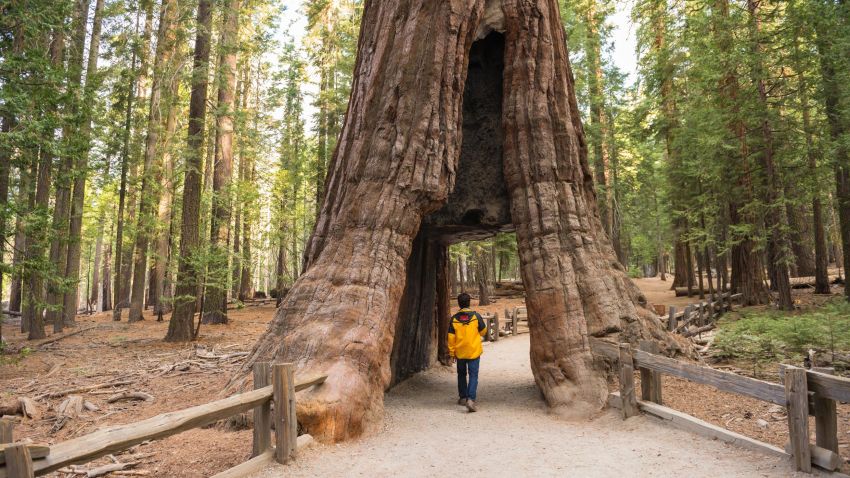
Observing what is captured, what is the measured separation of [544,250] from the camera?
914 centimetres

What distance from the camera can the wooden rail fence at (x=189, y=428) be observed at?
3084 mm

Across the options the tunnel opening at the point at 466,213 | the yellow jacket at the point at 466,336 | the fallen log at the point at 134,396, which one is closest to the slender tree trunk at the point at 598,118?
the tunnel opening at the point at 466,213

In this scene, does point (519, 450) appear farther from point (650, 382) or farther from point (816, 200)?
point (816, 200)

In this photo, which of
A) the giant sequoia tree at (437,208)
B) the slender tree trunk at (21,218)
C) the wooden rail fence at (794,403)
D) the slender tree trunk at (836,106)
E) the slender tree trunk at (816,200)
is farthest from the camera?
the slender tree trunk at (816,200)

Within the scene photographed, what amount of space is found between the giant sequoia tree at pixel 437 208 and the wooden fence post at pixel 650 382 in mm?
757

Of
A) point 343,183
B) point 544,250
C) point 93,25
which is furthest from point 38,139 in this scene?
point 93,25

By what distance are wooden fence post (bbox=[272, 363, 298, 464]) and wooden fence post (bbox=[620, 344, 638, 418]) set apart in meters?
4.70

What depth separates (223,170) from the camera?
67.9ft

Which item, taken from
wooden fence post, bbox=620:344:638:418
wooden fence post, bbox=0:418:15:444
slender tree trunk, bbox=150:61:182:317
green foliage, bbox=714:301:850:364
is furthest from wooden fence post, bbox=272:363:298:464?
slender tree trunk, bbox=150:61:182:317

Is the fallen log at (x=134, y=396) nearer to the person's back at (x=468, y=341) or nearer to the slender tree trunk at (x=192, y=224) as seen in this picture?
the slender tree trunk at (x=192, y=224)

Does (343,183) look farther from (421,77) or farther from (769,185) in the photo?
(769,185)

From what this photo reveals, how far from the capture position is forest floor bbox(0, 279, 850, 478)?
5.49 metres

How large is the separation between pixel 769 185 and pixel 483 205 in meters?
12.2

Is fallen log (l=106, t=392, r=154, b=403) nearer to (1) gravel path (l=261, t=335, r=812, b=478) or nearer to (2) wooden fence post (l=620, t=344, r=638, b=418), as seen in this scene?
(1) gravel path (l=261, t=335, r=812, b=478)
